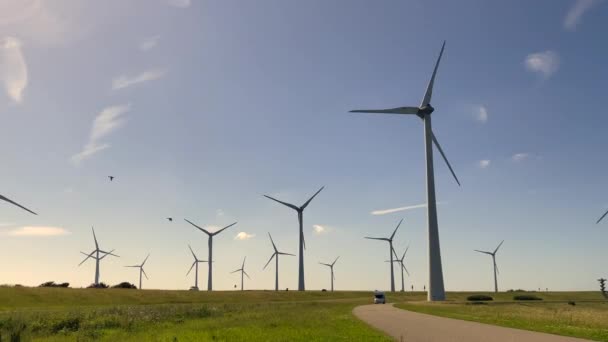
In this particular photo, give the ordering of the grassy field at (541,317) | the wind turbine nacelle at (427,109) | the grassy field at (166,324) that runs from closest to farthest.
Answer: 1. the grassy field at (166,324)
2. the grassy field at (541,317)
3. the wind turbine nacelle at (427,109)

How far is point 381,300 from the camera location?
90.0 m

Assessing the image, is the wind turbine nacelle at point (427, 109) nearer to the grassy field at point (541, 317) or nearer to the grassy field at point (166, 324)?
the grassy field at point (541, 317)

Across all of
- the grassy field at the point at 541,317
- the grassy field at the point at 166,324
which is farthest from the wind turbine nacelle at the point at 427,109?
the grassy field at the point at 166,324

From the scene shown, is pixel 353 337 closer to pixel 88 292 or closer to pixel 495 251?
pixel 88 292

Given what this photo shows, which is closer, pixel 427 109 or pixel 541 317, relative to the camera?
pixel 541 317

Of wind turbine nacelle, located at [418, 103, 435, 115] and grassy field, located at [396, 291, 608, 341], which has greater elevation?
wind turbine nacelle, located at [418, 103, 435, 115]

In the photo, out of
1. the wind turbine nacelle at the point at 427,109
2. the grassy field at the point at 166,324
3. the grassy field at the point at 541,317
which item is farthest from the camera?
the wind turbine nacelle at the point at 427,109

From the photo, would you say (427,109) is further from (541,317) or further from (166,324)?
(166,324)

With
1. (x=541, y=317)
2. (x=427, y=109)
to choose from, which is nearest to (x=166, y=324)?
(x=541, y=317)

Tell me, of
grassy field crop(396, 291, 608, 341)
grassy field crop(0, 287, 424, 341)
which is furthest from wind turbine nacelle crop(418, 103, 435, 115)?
grassy field crop(0, 287, 424, 341)

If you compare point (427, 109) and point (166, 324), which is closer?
point (166, 324)

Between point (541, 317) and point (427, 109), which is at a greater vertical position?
point (427, 109)

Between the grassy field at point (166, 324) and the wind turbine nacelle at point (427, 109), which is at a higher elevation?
the wind turbine nacelle at point (427, 109)

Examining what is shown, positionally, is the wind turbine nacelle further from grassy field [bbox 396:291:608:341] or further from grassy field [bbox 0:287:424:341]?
grassy field [bbox 0:287:424:341]
